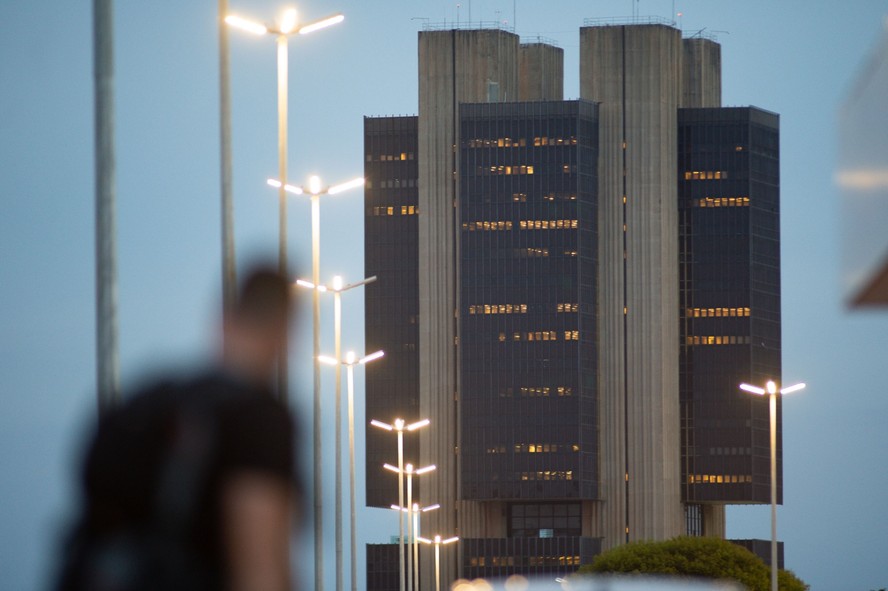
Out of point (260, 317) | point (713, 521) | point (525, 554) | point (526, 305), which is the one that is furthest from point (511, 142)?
point (260, 317)

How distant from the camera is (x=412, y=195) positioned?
19400 cm

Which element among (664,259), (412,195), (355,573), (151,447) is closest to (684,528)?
(664,259)

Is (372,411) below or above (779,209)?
below

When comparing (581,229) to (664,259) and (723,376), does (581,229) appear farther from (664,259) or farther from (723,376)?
(723,376)

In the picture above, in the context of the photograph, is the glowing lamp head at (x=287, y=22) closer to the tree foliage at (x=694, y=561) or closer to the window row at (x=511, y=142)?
the tree foliage at (x=694, y=561)

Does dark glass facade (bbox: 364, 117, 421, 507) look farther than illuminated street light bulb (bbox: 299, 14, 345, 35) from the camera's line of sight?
Yes

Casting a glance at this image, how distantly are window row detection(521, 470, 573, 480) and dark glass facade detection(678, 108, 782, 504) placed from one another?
557 inches

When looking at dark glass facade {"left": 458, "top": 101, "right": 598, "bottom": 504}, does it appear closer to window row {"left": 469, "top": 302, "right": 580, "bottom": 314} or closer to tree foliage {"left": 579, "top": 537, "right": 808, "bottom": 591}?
window row {"left": 469, "top": 302, "right": 580, "bottom": 314}

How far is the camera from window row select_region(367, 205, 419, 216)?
194 metres

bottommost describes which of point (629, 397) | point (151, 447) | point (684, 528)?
point (684, 528)

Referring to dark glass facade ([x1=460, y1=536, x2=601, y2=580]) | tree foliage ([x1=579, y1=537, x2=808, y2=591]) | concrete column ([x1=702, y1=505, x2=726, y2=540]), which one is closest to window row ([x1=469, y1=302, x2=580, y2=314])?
dark glass facade ([x1=460, y1=536, x2=601, y2=580])

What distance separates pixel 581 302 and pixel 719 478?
76.4 feet

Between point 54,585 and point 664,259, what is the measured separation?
18486cm

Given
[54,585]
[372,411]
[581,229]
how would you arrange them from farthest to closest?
1. [372,411]
2. [581,229]
3. [54,585]
